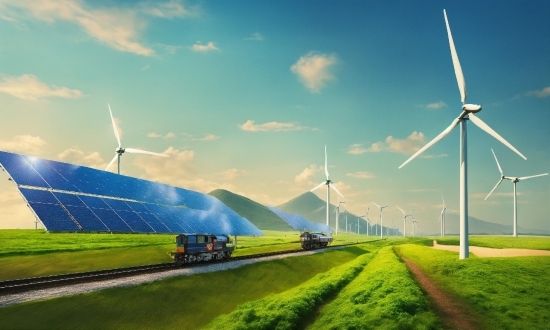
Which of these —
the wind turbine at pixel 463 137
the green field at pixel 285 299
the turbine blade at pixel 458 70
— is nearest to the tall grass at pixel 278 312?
the green field at pixel 285 299

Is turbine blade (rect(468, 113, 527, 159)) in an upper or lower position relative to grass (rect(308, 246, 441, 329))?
upper

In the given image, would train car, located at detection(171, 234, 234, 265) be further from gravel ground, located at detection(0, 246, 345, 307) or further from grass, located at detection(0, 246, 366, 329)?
grass, located at detection(0, 246, 366, 329)

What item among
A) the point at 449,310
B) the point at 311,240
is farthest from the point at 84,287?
the point at 311,240

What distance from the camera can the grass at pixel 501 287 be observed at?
25328 millimetres

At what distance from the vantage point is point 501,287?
31547 millimetres

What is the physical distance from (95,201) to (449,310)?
217 feet

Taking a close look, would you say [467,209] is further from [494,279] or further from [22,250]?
[22,250]

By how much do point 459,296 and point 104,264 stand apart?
3489cm

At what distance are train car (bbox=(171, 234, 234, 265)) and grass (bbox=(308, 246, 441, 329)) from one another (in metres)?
19.5

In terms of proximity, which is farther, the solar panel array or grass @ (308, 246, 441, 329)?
the solar panel array

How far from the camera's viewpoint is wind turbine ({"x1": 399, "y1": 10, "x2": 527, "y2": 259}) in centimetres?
4958

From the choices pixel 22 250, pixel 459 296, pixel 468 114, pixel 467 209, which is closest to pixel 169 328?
pixel 459 296

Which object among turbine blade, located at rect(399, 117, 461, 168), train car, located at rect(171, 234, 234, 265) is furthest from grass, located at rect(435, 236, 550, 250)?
train car, located at rect(171, 234, 234, 265)

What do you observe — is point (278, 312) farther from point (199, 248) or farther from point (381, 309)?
point (199, 248)
